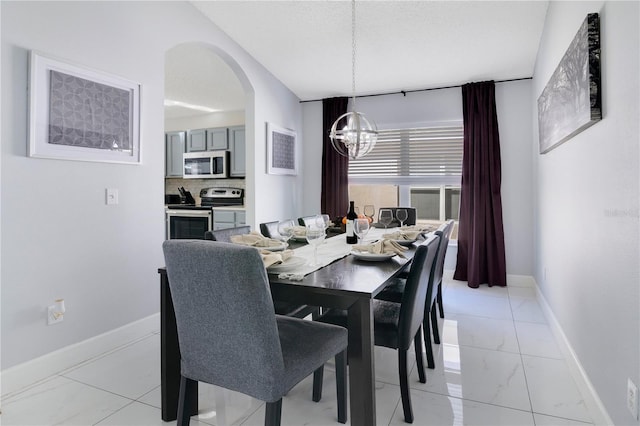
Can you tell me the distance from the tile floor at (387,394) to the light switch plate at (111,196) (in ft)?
3.42

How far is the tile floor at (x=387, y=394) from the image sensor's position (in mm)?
1818

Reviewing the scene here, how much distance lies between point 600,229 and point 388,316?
107cm

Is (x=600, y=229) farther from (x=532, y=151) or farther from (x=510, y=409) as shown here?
(x=532, y=151)

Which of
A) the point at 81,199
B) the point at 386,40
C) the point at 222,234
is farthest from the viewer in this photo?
the point at 386,40

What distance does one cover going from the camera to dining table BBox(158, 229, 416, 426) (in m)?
1.45

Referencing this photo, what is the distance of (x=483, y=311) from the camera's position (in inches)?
137

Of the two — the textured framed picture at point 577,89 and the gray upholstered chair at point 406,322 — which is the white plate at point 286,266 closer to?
the gray upholstered chair at point 406,322

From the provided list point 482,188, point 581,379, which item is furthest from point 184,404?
point 482,188

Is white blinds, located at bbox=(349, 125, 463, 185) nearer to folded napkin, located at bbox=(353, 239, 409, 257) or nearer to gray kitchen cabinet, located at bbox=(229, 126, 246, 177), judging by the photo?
gray kitchen cabinet, located at bbox=(229, 126, 246, 177)

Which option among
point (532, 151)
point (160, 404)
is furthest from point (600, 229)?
point (532, 151)

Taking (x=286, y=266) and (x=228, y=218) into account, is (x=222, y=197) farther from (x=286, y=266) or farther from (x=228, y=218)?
(x=286, y=266)

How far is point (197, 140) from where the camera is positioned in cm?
611

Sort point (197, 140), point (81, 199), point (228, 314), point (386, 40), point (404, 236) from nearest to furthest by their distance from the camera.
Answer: point (228, 314), point (81, 199), point (404, 236), point (386, 40), point (197, 140)

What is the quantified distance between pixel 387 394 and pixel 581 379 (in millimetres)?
1072
